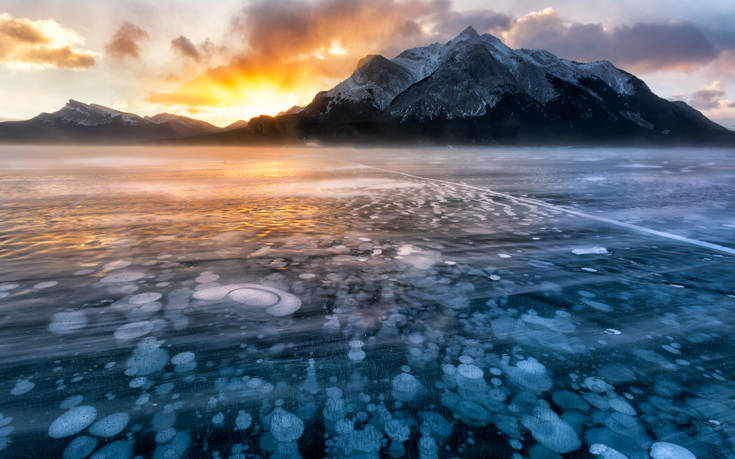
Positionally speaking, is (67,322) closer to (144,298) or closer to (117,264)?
(144,298)

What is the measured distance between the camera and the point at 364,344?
2475 mm

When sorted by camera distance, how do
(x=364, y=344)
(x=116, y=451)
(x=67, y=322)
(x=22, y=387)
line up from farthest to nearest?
(x=67, y=322), (x=364, y=344), (x=22, y=387), (x=116, y=451)

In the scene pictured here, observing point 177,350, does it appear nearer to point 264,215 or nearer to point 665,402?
point 665,402

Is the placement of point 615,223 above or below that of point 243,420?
below

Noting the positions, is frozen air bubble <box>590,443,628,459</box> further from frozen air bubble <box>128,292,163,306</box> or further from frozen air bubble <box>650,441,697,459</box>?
frozen air bubble <box>128,292,163,306</box>

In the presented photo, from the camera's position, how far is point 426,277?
3.77 m

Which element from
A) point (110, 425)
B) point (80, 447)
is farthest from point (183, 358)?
point (80, 447)

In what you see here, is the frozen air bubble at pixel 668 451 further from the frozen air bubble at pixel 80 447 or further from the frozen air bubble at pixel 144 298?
the frozen air bubble at pixel 144 298

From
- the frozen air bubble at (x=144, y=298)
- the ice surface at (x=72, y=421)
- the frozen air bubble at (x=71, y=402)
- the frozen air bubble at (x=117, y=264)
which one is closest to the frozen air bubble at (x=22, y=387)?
the frozen air bubble at (x=71, y=402)

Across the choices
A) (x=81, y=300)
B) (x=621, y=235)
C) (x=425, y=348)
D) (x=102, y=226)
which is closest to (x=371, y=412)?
(x=425, y=348)

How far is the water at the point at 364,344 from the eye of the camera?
1.72m

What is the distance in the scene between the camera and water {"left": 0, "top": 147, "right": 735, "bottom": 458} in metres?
1.72

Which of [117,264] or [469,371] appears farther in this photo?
[117,264]

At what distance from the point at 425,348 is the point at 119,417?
1.74 metres
